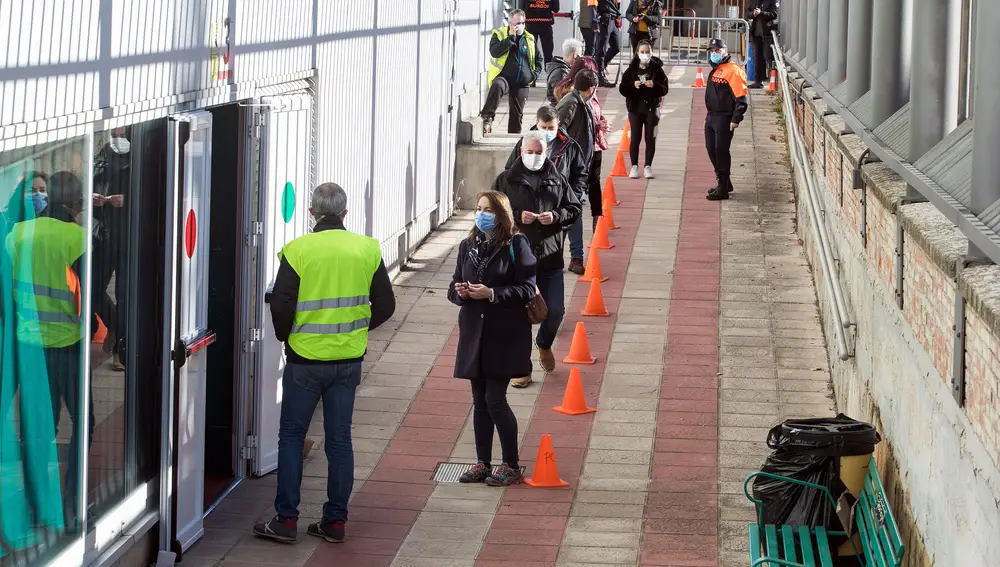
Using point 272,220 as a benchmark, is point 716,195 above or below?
below

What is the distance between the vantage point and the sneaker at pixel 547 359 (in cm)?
1091

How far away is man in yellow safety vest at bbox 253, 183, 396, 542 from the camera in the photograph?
742 cm

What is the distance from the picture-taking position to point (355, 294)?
7.50 meters

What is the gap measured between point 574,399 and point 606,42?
55.5ft

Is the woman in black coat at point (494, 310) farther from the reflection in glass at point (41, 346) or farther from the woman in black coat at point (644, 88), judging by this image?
the woman in black coat at point (644, 88)

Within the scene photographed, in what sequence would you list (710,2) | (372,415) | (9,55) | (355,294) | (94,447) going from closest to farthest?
1. (9,55)
2. (94,447)
3. (355,294)
4. (372,415)
5. (710,2)

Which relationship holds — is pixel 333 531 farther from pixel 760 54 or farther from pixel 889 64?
pixel 760 54

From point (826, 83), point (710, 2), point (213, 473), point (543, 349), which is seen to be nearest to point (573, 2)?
point (710, 2)

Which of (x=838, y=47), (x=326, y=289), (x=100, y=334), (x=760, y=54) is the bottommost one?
(x=100, y=334)

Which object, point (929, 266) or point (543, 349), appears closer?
point (929, 266)

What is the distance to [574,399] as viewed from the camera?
999cm

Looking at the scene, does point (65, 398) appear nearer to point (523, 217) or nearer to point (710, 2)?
point (523, 217)

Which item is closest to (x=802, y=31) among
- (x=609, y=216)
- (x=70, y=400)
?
(x=609, y=216)

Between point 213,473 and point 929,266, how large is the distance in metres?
4.72
